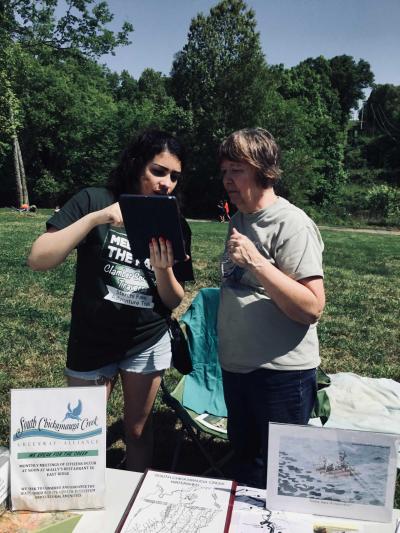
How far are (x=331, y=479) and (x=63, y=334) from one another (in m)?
4.44

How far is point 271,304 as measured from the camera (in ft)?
6.11

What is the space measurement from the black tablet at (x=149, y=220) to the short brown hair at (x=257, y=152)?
1.13ft

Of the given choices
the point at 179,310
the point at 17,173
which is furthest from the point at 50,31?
the point at 179,310

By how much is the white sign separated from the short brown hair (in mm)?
963

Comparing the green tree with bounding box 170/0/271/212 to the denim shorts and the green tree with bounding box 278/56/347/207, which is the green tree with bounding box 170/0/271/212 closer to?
the green tree with bounding box 278/56/347/207

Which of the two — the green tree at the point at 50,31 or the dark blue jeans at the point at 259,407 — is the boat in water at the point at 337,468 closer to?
the dark blue jeans at the point at 259,407

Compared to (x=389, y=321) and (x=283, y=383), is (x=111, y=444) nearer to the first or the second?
(x=283, y=383)

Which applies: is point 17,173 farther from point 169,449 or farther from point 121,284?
point 121,284

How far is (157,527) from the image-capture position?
4.52 feet

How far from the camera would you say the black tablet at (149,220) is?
1.69 metres

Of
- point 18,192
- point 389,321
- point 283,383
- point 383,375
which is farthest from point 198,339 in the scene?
point 18,192

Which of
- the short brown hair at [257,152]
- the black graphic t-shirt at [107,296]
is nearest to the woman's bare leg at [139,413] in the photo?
the black graphic t-shirt at [107,296]

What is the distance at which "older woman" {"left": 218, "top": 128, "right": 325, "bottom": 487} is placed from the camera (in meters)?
1.74

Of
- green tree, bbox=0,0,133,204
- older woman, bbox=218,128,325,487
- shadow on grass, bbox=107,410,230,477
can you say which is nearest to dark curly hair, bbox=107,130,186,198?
older woman, bbox=218,128,325,487
